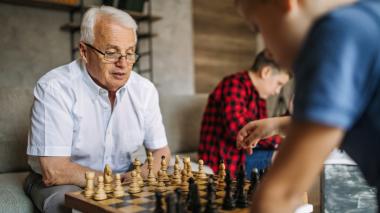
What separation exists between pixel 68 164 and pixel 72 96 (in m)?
0.31

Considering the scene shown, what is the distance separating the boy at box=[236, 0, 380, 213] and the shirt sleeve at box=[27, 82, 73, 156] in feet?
3.70

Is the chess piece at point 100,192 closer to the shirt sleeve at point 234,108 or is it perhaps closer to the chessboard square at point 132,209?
the chessboard square at point 132,209

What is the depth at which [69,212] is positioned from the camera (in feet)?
4.68

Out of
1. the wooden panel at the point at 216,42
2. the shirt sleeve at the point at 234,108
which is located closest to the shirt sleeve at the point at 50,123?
the shirt sleeve at the point at 234,108

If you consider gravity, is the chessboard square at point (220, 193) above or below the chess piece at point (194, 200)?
below

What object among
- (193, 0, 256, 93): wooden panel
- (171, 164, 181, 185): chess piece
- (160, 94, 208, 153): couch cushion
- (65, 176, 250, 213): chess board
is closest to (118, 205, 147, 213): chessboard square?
(65, 176, 250, 213): chess board

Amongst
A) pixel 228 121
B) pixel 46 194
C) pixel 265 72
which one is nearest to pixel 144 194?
pixel 46 194

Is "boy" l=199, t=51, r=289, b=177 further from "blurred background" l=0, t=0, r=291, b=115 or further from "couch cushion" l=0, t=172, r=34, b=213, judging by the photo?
"blurred background" l=0, t=0, r=291, b=115

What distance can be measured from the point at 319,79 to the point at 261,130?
2.19 feet

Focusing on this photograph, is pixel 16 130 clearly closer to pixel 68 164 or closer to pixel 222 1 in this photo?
pixel 68 164

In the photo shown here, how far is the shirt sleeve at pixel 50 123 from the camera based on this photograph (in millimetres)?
A: 1566

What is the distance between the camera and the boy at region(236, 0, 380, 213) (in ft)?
1.78

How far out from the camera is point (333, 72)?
21.1 inches

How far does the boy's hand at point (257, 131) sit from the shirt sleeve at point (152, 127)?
0.71 m
